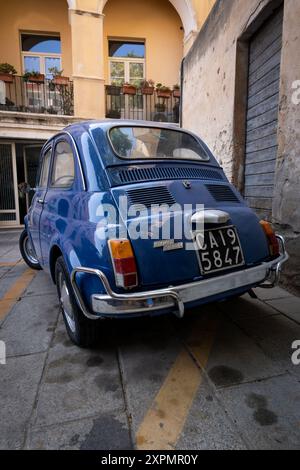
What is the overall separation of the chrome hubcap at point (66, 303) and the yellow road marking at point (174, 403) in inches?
38.5

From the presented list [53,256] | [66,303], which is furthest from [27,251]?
[66,303]

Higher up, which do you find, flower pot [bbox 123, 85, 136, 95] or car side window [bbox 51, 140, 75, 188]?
flower pot [bbox 123, 85, 136, 95]

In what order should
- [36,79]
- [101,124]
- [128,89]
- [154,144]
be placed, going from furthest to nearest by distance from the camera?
1. [128,89]
2. [36,79]
3. [154,144]
4. [101,124]

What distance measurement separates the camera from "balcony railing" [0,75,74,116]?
1010cm

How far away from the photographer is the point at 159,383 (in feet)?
6.98

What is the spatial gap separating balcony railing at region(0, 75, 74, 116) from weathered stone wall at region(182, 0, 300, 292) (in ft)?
14.3

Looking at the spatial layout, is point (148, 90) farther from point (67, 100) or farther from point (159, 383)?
point (159, 383)

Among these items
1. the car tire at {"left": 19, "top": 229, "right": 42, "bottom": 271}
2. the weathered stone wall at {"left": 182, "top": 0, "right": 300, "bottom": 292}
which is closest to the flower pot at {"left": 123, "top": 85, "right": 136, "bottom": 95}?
the weathered stone wall at {"left": 182, "top": 0, "right": 300, "bottom": 292}

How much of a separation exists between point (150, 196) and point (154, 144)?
904 mm

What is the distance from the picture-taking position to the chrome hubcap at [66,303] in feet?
8.80

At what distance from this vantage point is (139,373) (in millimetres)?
2246

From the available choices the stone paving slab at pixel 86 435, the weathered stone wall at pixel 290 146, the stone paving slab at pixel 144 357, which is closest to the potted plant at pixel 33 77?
the weathered stone wall at pixel 290 146

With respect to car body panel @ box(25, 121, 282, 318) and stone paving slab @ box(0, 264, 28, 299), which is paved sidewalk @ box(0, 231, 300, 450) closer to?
car body panel @ box(25, 121, 282, 318)

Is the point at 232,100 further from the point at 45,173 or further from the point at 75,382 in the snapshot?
the point at 75,382
